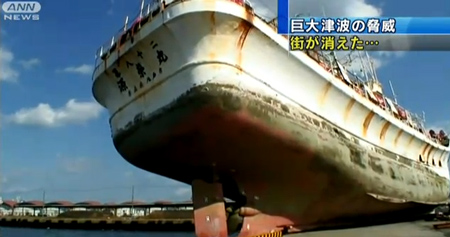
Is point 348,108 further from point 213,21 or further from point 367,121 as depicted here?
point 213,21

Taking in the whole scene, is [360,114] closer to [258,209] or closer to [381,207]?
[381,207]

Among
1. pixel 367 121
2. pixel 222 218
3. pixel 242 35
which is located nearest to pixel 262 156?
pixel 222 218

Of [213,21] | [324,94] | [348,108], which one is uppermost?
[213,21]

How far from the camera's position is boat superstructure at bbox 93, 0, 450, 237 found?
26.2ft

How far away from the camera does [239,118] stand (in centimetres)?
822

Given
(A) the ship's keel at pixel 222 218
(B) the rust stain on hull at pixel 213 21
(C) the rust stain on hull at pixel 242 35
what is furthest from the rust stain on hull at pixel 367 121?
(B) the rust stain on hull at pixel 213 21

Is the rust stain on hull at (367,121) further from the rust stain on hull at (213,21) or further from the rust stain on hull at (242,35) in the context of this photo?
the rust stain on hull at (213,21)

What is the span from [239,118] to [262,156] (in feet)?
4.32

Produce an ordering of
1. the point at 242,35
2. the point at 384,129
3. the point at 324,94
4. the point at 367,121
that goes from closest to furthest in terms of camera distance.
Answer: the point at 242,35 → the point at 324,94 → the point at 367,121 → the point at 384,129

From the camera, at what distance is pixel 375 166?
1216 centimetres

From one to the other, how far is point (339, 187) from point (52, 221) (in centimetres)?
4363

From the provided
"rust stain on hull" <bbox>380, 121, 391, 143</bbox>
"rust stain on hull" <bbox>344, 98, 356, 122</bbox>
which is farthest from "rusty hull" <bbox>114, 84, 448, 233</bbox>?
"rust stain on hull" <bbox>380, 121, 391, 143</bbox>

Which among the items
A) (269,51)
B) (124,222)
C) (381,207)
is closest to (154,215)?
(124,222)

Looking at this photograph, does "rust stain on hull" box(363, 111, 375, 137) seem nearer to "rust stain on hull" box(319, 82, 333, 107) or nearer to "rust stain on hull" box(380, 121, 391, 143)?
"rust stain on hull" box(380, 121, 391, 143)
